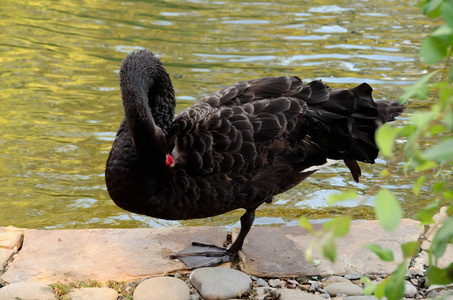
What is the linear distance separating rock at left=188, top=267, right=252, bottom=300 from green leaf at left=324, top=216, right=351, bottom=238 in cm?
177

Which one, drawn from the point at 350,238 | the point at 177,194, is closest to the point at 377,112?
the point at 350,238

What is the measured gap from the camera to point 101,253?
9.80 ft

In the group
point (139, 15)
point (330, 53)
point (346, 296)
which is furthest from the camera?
point (139, 15)

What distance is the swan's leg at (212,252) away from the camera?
2.94 metres

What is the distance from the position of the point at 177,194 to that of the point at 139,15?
265 inches

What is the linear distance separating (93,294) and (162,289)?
299 mm

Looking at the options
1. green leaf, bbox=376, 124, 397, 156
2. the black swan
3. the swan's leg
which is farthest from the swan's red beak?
green leaf, bbox=376, 124, 397, 156

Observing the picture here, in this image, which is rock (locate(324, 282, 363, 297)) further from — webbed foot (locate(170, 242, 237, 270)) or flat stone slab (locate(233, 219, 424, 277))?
webbed foot (locate(170, 242, 237, 270))

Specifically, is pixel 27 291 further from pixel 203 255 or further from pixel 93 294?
pixel 203 255

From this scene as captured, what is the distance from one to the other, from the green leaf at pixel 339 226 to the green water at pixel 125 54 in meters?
3.07

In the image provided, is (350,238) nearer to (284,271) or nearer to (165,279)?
(284,271)

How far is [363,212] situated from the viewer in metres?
4.01

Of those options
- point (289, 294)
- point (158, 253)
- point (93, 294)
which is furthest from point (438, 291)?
point (93, 294)

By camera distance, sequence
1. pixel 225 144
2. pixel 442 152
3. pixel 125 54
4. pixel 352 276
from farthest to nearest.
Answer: pixel 125 54, pixel 225 144, pixel 352 276, pixel 442 152
